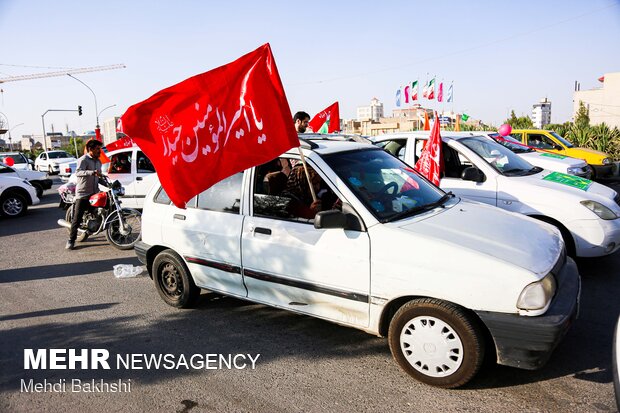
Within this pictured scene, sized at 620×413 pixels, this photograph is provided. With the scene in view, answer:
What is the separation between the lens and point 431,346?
10.3ft

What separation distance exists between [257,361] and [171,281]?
1.64 m

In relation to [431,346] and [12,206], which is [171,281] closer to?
[431,346]

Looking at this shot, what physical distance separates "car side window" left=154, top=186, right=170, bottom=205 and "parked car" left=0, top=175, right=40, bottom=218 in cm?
922

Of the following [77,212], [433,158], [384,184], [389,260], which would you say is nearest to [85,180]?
[77,212]

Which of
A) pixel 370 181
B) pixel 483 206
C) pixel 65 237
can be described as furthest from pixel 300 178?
pixel 65 237

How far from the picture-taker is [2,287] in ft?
19.4

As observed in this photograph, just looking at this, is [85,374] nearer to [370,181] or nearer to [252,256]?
[252,256]

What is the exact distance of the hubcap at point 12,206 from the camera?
465 inches

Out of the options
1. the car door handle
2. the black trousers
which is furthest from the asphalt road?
the black trousers

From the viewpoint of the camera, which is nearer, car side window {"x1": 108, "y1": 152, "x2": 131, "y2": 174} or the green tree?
car side window {"x1": 108, "y1": 152, "x2": 131, "y2": 174}

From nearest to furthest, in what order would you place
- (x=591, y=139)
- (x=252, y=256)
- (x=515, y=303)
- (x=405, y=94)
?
(x=515, y=303)
(x=252, y=256)
(x=591, y=139)
(x=405, y=94)

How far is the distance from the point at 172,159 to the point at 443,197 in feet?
8.02

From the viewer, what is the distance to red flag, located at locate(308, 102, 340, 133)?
10.0 meters

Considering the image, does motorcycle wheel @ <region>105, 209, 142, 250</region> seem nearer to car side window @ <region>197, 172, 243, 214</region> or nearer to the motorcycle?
the motorcycle
